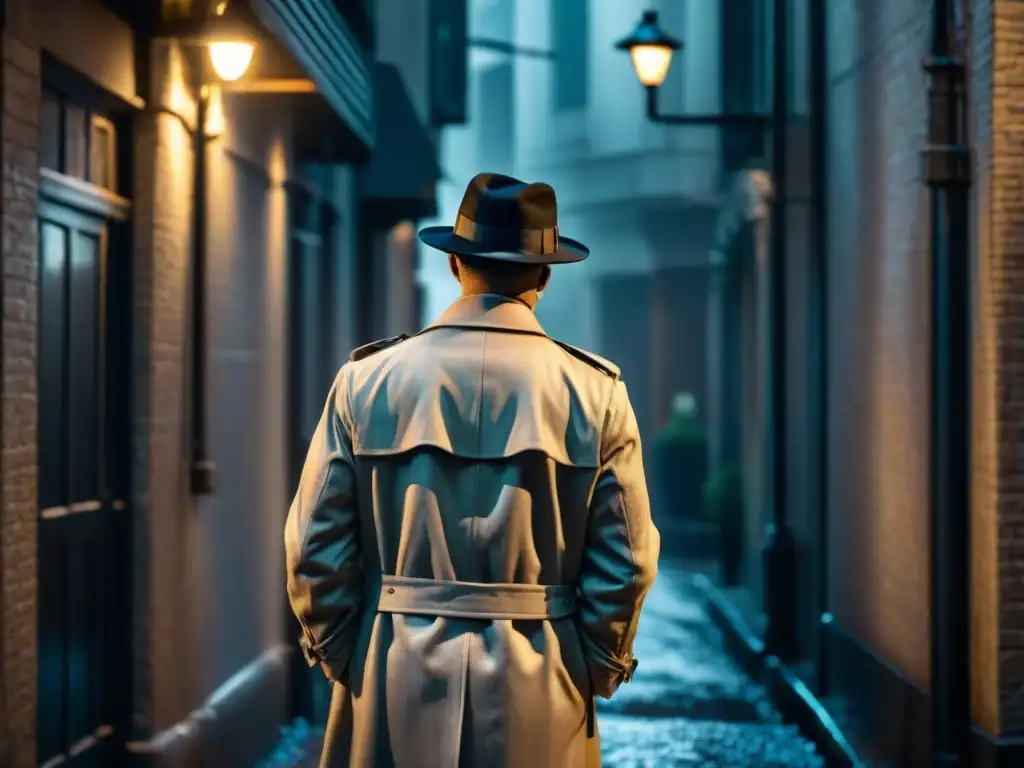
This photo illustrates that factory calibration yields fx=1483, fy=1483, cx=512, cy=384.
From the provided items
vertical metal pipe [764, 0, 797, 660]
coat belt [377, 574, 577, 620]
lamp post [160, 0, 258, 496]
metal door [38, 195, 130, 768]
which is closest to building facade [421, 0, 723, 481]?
vertical metal pipe [764, 0, 797, 660]

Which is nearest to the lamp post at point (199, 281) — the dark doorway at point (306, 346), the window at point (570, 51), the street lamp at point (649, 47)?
the dark doorway at point (306, 346)

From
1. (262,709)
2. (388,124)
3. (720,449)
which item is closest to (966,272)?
(262,709)

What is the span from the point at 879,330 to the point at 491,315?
541 cm

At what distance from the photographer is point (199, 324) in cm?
720

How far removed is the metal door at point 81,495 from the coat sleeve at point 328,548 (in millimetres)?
2314

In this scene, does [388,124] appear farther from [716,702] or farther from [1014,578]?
[1014,578]

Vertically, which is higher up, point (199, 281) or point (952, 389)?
point (199, 281)

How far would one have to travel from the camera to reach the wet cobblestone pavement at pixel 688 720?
8.47m

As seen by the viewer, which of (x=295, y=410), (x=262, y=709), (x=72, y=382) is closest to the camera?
(x=72, y=382)

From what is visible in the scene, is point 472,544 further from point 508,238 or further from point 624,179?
point 624,179

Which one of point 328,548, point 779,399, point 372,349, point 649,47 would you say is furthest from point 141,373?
point 649,47

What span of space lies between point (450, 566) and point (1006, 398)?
350cm

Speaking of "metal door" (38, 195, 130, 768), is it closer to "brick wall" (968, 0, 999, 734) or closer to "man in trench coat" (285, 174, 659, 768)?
"man in trench coat" (285, 174, 659, 768)

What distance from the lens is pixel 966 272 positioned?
6.74 meters
